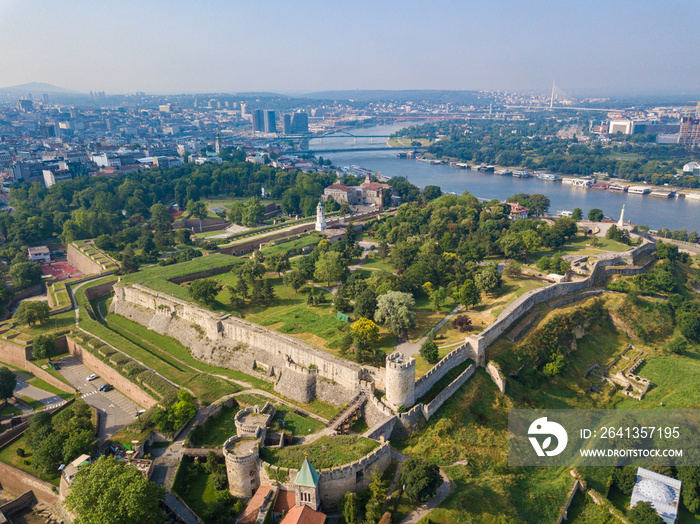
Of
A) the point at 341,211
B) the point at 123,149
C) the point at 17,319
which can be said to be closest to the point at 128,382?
the point at 17,319

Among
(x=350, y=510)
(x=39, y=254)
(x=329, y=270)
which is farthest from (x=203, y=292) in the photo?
(x=39, y=254)

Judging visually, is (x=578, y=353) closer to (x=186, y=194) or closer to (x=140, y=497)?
(x=140, y=497)

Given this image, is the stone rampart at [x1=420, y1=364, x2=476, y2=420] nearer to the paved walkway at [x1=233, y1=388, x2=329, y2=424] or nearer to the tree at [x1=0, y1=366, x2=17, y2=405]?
the paved walkway at [x1=233, y1=388, x2=329, y2=424]

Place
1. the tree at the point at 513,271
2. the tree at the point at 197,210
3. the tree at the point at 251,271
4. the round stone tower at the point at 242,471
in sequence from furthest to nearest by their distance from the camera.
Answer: the tree at the point at 197,210
the tree at the point at 513,271
the tree at the point at 251,271
the round stone tower at the point at 242,471

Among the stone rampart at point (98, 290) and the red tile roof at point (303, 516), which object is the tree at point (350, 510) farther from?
the stone rampart at point (98, 290)

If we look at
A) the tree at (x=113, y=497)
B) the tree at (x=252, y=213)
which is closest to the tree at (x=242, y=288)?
the tree at (x=113, y=497)

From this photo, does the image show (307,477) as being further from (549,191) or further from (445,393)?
(549,191)

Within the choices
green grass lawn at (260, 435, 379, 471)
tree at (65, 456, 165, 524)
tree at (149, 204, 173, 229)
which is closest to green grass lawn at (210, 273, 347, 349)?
green grass lawn at (260, 435, 379, 471)

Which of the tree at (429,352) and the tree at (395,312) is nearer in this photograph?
the tree at (429,352)
